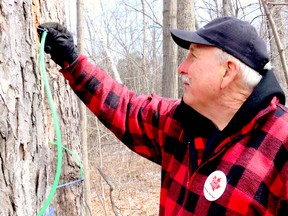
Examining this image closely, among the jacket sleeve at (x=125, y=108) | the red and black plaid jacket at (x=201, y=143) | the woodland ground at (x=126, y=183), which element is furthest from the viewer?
the woodland ground at (x=126, y=183)

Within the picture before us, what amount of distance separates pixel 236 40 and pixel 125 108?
0.64m

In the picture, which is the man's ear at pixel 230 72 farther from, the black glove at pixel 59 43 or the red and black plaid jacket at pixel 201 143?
the black glove at pixel 59 43

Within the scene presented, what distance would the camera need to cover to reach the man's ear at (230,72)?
1.42 metres

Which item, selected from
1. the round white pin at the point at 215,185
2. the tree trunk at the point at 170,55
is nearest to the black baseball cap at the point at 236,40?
the round white pin at the point at 215,185

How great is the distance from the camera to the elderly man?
1.34 meters

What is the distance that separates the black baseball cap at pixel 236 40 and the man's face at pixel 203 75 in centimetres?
4

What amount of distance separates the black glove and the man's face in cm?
49

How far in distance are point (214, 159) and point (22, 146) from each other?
71 centimetres

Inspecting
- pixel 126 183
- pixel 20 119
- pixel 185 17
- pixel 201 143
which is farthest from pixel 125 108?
pixel 126 183

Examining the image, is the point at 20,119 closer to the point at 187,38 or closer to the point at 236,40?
the point at 187,38

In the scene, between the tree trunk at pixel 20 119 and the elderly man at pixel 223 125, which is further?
the elderly man at pixel 223 125

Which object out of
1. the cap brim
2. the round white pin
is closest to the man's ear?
the cap brim

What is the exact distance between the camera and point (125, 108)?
71.8 inches

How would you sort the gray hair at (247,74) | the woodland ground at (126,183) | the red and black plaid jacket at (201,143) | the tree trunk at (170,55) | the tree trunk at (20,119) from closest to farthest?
1. the tree trunk at (20,119)
2. the red and black plaid jacket at (201,143)
3. the gray hair at (247,74)
4. the tree trunk at (170,55)
5. the woodland ground at (126,183)
